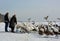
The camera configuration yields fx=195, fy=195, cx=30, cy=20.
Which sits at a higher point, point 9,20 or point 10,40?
point 9,20

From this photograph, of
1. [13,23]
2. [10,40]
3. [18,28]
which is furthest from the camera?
[18,28]

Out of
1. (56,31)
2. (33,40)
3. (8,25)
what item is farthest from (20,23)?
(33,40)

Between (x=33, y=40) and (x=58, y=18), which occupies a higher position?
(x=58, y=18)

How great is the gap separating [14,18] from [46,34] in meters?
2.30

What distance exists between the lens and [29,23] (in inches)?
481

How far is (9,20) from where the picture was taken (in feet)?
33.2

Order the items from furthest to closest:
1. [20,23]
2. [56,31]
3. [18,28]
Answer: [20,23]
[18,28]
[56,31]

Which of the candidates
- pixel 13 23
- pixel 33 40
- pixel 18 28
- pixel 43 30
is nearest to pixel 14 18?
pixel 13 23

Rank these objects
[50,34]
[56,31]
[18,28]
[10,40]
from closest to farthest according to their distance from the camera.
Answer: [10,40] → [50,34] → [56,31] → [18,28]

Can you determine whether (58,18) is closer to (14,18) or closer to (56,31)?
(56,31)

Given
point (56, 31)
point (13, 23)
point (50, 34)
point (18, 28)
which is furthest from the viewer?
point (18, 28)

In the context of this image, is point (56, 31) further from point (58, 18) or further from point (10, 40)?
point (10, 40)

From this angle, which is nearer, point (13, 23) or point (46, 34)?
point (46, 34)

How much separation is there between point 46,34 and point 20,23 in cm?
375
